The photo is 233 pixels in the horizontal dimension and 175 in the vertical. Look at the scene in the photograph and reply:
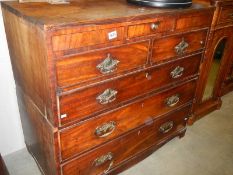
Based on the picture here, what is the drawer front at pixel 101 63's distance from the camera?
0.91 meters

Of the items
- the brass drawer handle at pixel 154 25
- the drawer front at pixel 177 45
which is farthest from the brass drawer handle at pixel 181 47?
the brass drawer handle at pixel 154 25

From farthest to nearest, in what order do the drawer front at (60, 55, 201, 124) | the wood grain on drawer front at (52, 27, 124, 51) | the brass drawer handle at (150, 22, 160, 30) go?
the brass drawer handle at (150, 22, 160, 30) → the drawer front at (60, 55, 201, 124) → the wood grain on drawer front at (52, 27, 124, 51)

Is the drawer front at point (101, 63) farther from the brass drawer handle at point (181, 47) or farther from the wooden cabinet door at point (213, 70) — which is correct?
the wooden cabinet door at point (213, 70)

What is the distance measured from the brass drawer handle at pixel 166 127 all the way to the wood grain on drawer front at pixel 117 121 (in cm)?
12

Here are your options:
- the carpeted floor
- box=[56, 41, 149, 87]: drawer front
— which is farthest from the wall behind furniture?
box=[56, 41, 149, 87]: drawer front

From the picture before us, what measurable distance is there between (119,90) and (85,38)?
0.35m

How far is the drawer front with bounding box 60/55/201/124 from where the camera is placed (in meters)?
1.00

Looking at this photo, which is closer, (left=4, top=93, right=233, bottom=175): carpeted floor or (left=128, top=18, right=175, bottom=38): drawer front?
(left=128, top=18, right=175, bottom=38): drawer front

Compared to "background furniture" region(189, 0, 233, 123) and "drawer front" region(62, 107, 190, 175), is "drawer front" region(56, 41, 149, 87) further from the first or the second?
"background furniture" region(189, 0, 233, 123)

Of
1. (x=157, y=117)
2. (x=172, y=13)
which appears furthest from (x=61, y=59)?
(x=157, y=117)

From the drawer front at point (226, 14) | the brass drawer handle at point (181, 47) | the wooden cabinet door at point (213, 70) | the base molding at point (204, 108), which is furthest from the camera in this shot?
the base molding at point (204, 108)

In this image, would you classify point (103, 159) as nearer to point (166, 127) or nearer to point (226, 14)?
point (166, 127)

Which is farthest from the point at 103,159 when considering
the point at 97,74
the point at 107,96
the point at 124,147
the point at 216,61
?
the point at 216,61

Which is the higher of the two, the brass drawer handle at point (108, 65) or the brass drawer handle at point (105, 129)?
the brass drawer handle at point (108, 65)
